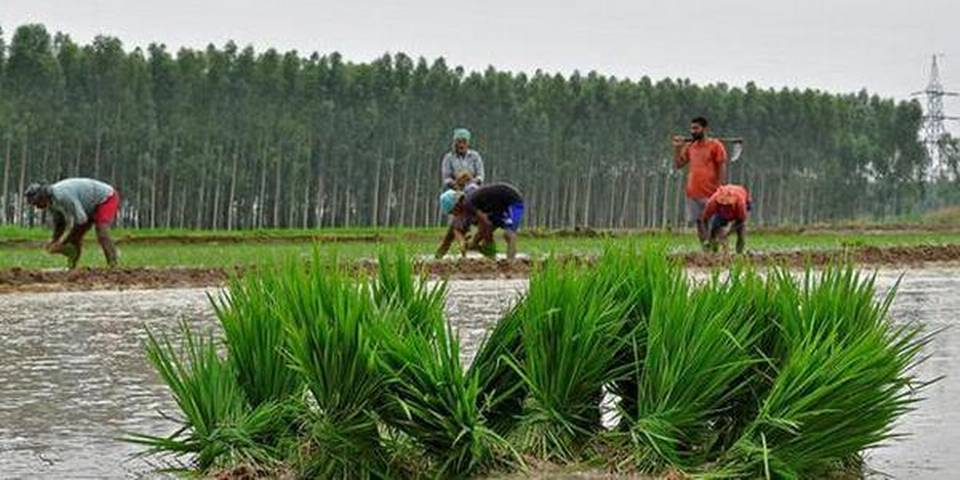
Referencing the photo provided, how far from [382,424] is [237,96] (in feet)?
334

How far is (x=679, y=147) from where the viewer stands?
19.4 metres

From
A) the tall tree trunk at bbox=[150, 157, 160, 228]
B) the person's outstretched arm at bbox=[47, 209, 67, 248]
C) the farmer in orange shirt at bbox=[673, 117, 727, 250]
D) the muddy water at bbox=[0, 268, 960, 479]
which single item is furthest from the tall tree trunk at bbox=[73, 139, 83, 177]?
the muddy water at bbox=[0, 268, 960, 479]

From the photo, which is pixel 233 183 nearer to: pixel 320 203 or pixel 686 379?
pixel 320 203

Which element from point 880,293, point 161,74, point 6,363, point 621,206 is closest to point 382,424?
point 6,363

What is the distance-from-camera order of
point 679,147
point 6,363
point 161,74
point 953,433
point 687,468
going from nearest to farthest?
point 687,468
point 953,433
point 6,363
point 679,147
point 161,74

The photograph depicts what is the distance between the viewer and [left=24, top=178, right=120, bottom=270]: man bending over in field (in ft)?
54.2

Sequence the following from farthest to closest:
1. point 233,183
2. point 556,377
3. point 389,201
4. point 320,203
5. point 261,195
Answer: point 389,201
point 320,203
point 261,195
point 233,183
point 556,377

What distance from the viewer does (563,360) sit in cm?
478

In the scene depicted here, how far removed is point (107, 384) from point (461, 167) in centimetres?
1169

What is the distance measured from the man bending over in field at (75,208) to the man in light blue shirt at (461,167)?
13.6 ft

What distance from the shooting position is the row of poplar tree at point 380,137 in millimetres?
93812

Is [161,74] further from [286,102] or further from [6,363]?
[6,363]

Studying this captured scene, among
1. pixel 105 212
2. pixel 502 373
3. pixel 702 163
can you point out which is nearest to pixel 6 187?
pixel 105 212

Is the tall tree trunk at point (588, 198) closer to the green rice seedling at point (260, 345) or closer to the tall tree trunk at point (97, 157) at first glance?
the tall tree trunk at point (97, 157)
